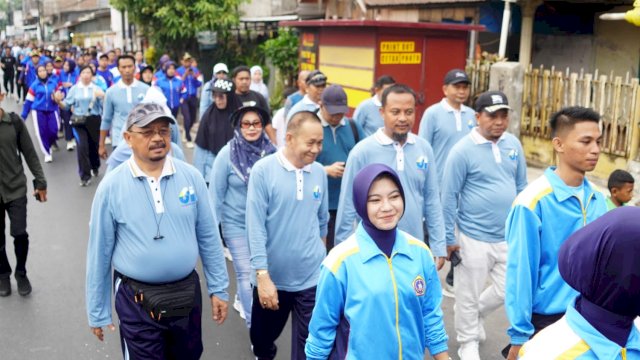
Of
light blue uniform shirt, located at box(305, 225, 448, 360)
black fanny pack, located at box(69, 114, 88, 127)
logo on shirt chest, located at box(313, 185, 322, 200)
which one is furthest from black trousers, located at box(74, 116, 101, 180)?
light blue uniform shirt, located at box(305, 225, 448, 360)

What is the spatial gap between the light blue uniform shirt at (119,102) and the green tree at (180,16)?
12.5m

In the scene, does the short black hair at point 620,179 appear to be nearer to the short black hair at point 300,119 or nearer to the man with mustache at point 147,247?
the short black hair at point 300,119

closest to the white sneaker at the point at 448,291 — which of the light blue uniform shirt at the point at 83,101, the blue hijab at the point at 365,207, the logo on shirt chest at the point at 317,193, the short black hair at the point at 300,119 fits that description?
the logo on shirt chest at the point at 317,193

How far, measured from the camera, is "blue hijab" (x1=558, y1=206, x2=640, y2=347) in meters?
1.96

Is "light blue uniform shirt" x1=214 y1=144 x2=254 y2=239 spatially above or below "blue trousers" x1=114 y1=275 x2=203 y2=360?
above

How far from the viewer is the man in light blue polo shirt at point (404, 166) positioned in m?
5.00

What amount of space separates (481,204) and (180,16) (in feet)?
60.7

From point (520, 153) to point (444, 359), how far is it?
2.57 m

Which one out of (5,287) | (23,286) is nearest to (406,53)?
(23,286)

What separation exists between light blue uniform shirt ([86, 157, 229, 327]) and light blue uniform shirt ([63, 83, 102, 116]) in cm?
826

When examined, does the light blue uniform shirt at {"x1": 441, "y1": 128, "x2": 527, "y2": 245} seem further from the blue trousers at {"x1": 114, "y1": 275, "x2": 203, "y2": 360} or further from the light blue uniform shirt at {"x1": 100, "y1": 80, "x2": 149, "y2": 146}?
the light blue uniform shirt at {"x1": 100, "y1": 80, "x2": 149, "y2": 146}

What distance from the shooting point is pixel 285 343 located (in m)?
5.74

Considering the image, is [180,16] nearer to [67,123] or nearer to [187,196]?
[67,123]

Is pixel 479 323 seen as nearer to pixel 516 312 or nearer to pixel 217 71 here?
pixel 516 312
